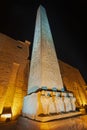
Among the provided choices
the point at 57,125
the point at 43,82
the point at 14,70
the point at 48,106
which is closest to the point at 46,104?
the point at 48,106

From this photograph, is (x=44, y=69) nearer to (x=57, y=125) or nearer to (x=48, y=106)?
(x=48, y=106)

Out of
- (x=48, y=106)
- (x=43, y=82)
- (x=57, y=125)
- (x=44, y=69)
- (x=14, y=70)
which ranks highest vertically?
(x=14, y=70)

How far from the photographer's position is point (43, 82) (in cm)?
322

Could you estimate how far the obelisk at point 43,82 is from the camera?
282 cm

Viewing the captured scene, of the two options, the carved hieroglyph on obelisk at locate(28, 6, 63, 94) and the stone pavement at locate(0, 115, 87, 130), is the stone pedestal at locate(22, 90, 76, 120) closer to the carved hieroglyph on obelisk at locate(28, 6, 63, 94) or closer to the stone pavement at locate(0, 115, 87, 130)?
the stone pavement at locate(0, 115, 87, 130)

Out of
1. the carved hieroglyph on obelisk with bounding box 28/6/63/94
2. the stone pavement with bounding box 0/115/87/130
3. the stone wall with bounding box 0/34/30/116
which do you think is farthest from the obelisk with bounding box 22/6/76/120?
the stone wall with bounding box 0/34/30/116

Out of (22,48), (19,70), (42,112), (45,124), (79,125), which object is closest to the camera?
(45,124)

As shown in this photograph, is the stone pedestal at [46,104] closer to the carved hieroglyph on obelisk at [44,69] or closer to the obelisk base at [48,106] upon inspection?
the obelisk base at [48,106]

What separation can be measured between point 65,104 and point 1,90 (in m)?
2.84

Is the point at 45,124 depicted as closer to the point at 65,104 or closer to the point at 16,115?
the point at 65,104

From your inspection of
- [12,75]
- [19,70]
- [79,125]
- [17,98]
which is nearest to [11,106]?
[17,98]

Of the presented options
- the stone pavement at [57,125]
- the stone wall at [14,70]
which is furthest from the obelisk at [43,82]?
the stone wall at [14,70]

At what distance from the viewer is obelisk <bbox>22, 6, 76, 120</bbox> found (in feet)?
9.27

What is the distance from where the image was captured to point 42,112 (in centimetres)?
272
